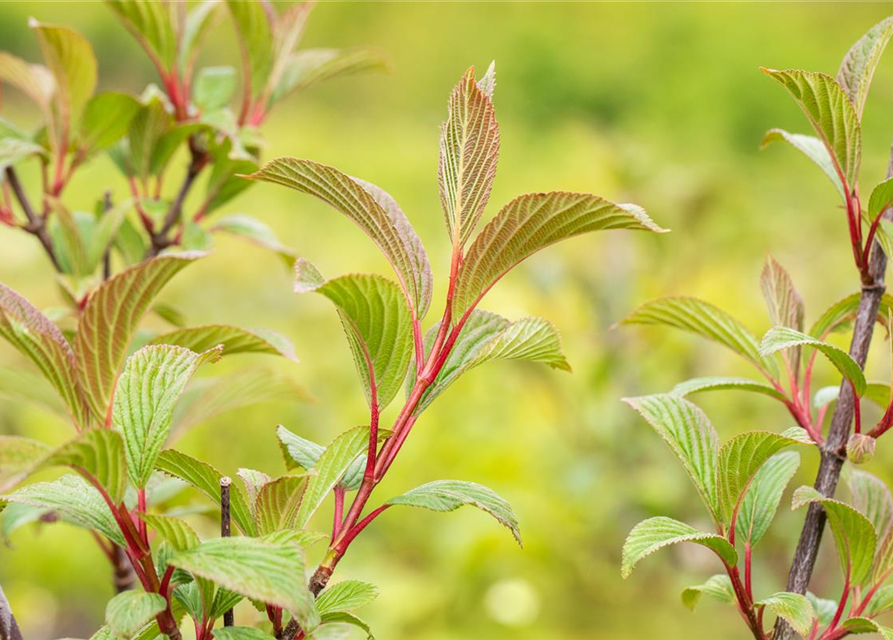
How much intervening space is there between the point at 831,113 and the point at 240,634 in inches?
10.9

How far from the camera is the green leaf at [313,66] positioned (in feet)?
1.94

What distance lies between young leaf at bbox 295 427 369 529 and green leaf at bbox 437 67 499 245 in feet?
0.24

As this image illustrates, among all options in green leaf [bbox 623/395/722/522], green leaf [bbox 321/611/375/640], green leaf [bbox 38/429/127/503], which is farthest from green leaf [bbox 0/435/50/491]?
green leaf [bbox 623/395/722/522]

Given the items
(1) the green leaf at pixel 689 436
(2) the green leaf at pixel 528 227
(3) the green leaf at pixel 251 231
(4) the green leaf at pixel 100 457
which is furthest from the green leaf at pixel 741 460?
(3) the green leaf at pixel 251 231

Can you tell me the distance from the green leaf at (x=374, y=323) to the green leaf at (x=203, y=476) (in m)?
0.06

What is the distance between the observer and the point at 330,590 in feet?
1.04

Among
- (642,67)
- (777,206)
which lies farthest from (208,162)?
(642,67)

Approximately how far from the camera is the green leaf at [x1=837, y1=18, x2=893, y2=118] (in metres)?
0.35

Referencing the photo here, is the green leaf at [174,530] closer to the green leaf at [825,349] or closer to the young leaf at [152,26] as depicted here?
the green leaf at [825,349]

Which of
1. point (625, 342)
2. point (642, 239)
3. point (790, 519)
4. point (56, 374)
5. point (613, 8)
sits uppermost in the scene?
point (613, 8)

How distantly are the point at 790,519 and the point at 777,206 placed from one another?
71.8 inches

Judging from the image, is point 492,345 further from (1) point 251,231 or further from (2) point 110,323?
(1) point 251,231

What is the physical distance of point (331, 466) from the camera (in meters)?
0.31

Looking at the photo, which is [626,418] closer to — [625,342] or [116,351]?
[625,342]
